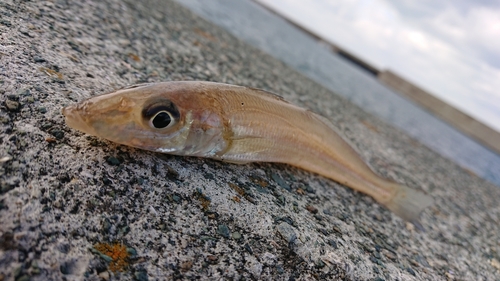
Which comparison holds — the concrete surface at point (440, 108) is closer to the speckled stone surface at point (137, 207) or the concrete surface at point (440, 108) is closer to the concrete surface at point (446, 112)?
the concrete surface at point (446, 112)

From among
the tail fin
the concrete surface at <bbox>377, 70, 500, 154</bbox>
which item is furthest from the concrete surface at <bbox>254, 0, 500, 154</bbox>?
the tail fin

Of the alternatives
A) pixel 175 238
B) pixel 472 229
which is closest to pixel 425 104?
pixel 472 229

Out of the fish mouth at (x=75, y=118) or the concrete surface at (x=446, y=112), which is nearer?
the fish mouth at (x=75, y=118)

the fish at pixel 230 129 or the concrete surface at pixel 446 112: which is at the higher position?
the concrete surface at pixel 446 112

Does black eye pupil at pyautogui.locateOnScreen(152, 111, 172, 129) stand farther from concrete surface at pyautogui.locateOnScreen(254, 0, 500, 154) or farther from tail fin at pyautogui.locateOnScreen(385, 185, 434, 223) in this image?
concrete surface at pyautogui.locateOnScreen(254, 0, 500, 154)

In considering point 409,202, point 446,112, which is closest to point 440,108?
point 446,112

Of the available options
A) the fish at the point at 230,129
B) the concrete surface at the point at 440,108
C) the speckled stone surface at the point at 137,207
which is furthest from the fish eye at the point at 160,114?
the concrete surface at the point at 440,108

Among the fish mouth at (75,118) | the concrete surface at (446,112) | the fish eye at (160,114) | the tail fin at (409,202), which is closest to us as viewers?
the fish mouth at (75,118)

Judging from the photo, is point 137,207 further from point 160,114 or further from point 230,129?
point 230,129
